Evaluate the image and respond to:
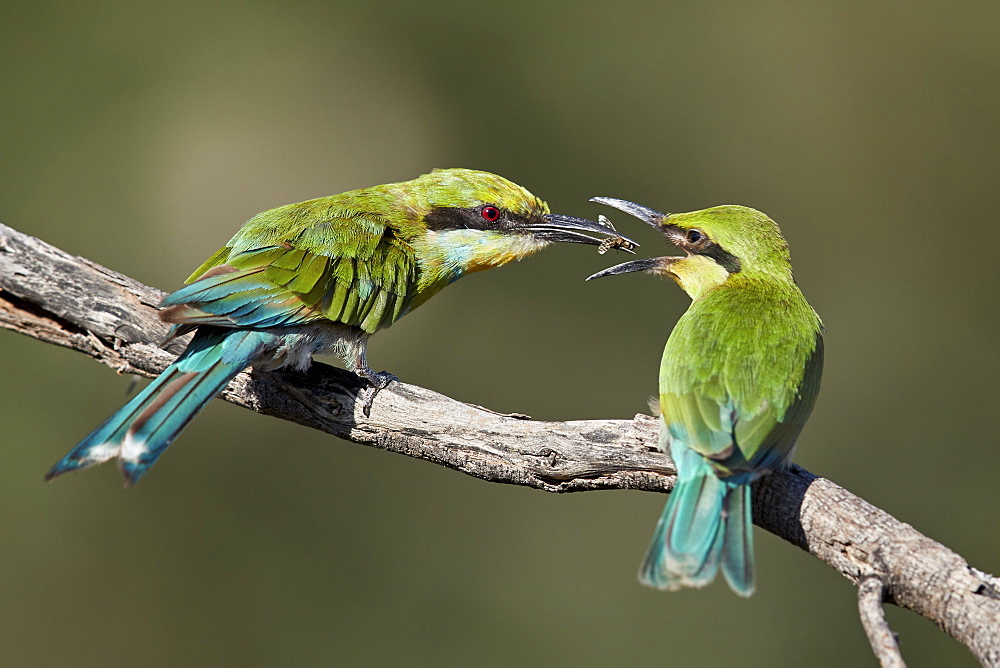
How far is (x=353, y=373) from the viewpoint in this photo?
248 centimetres

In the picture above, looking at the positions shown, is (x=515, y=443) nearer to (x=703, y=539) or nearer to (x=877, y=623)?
(x=703, y=539)

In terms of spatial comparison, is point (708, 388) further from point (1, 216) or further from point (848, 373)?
point (1, 216)

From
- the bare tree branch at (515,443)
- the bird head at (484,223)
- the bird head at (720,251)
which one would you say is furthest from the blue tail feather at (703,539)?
the bird head at (484,223)

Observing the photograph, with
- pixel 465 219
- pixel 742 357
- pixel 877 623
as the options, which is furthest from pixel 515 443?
pixel 465 219

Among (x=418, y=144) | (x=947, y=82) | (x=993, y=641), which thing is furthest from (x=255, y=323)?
(x=947, y=82)

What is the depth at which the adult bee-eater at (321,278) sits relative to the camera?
208 centimetres

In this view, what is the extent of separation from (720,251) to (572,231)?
21.4 inches

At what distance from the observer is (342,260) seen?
8.27 ft

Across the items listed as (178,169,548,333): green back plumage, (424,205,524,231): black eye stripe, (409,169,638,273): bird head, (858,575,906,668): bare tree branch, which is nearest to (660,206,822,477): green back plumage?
(858,575,906,668): bare tree branch

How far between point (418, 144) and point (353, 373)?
122 inches

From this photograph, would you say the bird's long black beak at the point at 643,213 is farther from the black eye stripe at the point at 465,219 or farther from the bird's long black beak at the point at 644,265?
the black eye stripe at the point at 465,219

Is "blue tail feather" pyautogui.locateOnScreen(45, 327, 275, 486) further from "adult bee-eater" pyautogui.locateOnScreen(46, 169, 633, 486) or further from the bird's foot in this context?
the bird's foot

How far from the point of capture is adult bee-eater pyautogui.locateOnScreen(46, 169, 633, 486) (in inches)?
82.0

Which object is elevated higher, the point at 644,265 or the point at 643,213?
the point at 643,213
